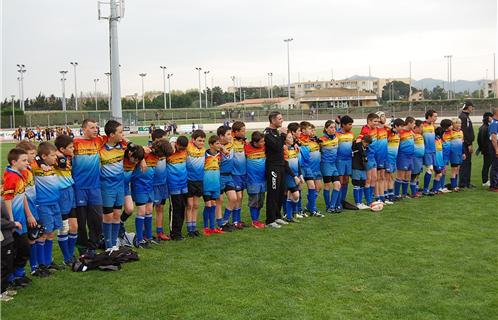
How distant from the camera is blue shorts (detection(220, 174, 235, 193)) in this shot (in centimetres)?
914

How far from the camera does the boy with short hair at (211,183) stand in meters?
8.73

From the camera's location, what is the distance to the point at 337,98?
9156 cm

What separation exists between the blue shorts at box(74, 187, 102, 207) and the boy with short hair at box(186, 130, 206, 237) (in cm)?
177

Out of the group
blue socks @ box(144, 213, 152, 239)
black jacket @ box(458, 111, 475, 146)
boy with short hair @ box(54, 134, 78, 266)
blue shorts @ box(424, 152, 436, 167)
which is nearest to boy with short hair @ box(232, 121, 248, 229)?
blue socks @ box(144, 213, 152, 239)

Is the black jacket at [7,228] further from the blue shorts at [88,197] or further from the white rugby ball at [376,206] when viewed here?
the white rugby ball at [376,206]

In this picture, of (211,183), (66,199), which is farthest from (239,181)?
(66,199)

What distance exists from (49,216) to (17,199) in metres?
0.69

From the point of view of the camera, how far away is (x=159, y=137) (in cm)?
846

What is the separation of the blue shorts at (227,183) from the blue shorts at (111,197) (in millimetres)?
2213

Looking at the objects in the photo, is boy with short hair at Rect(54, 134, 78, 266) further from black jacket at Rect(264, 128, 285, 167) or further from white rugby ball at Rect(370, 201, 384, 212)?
white rugby ball at Rect(370, 201, 384, 212)

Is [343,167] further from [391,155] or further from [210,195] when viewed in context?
[210,195]

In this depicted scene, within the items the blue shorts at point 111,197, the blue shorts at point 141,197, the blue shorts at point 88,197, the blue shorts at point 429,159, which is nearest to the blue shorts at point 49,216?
the blue shorts at point 88,197

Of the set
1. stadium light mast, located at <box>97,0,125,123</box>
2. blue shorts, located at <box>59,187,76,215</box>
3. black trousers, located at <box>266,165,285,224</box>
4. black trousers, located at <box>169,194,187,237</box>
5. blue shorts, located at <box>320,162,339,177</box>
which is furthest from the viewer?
stadium light mast, located at <box>97,0,125,123</box>

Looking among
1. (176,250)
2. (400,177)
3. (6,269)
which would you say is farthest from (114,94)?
(6,269)
